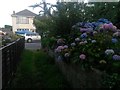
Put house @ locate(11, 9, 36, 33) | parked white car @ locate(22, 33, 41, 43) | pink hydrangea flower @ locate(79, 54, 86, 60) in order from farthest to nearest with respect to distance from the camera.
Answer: house @ locate(11, 9, 36, 33), parked white car @ locate(22, 33, 41, 43), pink hydrangea flower @ locate(79, 54, 86, 60)

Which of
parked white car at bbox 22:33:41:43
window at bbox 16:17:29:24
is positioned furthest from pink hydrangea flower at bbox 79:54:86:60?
window at bbox 16:17:29:24

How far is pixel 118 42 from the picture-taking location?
223 inches

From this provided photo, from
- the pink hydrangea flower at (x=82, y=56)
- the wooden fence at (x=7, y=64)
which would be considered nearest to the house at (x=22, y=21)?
the wooden fence at (x=7, y=64)

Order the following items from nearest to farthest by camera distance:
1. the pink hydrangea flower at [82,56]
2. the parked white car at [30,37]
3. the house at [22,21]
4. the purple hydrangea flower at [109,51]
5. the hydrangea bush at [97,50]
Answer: the hydrangea bush at [97,50], the purple hydrangea flower at [109,51], the pink hydrangea flower at [82,56], the parked white car at [30,37], the house at [22,21]

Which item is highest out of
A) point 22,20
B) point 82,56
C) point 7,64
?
point 22,20

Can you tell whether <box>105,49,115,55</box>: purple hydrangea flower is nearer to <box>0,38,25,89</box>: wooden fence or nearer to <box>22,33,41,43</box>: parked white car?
<box>0,38,25,89</box>: wooden fence

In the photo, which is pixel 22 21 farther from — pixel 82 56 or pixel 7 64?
pixel 82 56

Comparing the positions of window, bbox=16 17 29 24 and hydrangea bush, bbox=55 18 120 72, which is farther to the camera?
window, bbox=16 17 29 24

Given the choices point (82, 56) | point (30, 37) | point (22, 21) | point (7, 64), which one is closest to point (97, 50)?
point (82, 56)

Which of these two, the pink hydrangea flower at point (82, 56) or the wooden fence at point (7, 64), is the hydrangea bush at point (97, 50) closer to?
the pink hydrangea flower at point (82, 56)

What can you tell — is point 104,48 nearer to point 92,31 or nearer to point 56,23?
point 92,31

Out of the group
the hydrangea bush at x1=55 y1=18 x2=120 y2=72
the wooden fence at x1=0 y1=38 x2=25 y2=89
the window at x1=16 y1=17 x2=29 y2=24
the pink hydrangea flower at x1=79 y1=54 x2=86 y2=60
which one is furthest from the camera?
the window at x1=16 y1=17 x2=29 y2=24

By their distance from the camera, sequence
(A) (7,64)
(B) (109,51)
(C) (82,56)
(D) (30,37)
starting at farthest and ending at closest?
1. (D) (30,37)
2. (A) (7,64)
3. (C) (82,56)
4. (B) (109,51)

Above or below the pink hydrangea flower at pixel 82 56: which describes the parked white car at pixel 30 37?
A: below
